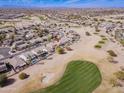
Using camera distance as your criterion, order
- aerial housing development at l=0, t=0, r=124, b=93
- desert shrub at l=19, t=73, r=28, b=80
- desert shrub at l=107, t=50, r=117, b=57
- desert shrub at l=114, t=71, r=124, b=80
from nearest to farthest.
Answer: aerial housing development at l=0, t=0, r=124, b=93, desert shrub at l=114, t=71, r=124, b=80, desert shrub at l=19, t=73, r=28, b=80, desert shrub at l=107, t=50, r=117, b=57

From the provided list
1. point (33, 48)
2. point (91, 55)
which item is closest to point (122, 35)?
point (91, 55)

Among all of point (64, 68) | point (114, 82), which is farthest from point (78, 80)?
point (114, 82)

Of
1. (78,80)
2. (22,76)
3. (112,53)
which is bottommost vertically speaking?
(112,53)

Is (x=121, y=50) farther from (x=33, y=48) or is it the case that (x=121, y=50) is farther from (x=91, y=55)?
(x=33, y=48)

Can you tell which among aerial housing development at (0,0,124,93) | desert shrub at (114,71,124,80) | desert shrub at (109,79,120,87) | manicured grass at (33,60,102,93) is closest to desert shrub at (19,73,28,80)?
aerial housing development at (0,0,124,93)

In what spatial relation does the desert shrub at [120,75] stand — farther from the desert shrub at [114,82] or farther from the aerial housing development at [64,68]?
the desert shrub at [114,82]

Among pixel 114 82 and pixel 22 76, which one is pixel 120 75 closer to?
pixel 114 82

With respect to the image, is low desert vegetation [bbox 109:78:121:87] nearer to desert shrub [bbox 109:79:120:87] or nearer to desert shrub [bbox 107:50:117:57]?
desert shrub [bbox 109:79:120:87]


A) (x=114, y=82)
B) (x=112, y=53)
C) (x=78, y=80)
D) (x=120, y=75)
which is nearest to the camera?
(x=114, y=82)
